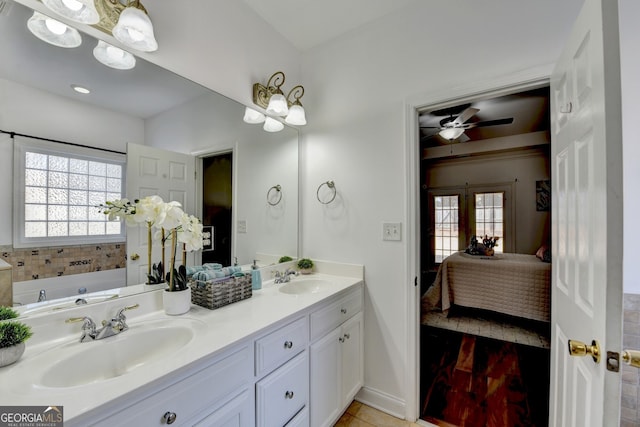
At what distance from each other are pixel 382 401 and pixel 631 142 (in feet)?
6.47

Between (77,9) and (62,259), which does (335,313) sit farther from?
(77,9)

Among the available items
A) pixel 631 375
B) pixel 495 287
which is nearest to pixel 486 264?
pixel 495 287

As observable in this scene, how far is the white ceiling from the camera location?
1736 mm

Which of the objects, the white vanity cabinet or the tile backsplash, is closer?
the tile backsplash

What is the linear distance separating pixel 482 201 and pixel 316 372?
531 cm

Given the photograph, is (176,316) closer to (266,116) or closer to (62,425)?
(62,425)

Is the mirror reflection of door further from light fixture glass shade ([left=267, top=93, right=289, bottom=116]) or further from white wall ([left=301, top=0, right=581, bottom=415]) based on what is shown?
white wall ([left=301, top=0, right=581, bottom=415])

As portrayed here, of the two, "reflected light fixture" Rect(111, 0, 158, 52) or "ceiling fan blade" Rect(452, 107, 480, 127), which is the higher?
"ceiling fan blade" Rect(452, 107, 480, 127)

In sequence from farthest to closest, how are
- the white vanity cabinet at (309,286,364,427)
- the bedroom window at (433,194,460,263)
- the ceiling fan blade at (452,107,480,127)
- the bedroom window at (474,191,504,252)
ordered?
the bedroom window at (433,194,460,263)
the bedroom window at (474,191,504,252)
the ceiling fan blade at (452,107,480,127)
the white vanity cabinet at (309,286,364,427)

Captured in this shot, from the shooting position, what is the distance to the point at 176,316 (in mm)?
1203

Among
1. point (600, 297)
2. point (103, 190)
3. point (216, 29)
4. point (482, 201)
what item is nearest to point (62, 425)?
point (103, 190)

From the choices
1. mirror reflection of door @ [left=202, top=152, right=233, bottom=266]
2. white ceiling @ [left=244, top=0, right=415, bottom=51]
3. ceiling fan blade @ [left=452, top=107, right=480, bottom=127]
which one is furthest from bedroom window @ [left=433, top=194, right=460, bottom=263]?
mirror reflection of door @ [left=202, top=152, right=233, bottom=266]

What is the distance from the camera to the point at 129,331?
1051 mm

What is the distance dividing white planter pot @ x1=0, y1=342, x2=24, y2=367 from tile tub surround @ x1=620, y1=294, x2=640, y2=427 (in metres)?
2.42
